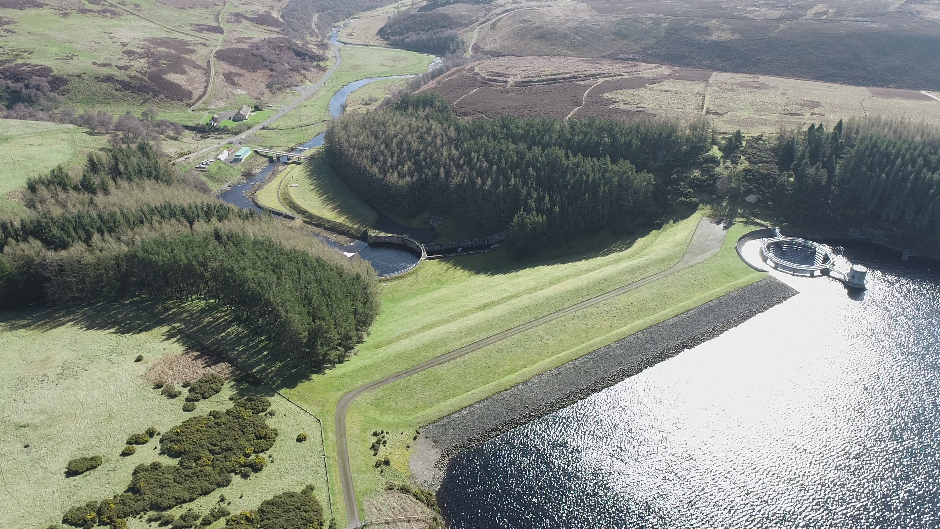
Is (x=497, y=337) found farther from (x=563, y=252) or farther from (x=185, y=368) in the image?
(x=185, y=368)

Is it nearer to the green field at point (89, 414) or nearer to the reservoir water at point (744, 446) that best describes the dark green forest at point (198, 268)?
the green field at point (89, 414)

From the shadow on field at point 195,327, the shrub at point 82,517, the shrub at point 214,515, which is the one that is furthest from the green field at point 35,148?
the shrub at point 214,515

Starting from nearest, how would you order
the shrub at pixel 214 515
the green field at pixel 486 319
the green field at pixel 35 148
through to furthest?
1. the shrub at pixel 214 515
2. the green field at pixel 486 319
3. the green field at pixel 35 148

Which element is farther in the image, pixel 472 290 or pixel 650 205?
pixel 650 205

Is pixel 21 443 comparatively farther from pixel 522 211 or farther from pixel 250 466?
pixel 522 211

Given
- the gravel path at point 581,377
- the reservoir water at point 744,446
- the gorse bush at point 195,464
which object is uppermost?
the gorse bush at point 195,464

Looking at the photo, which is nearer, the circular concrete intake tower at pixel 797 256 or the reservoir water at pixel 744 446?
the reservoir water at pixel 744 446

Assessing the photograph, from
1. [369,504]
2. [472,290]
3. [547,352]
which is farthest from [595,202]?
[369,504]
